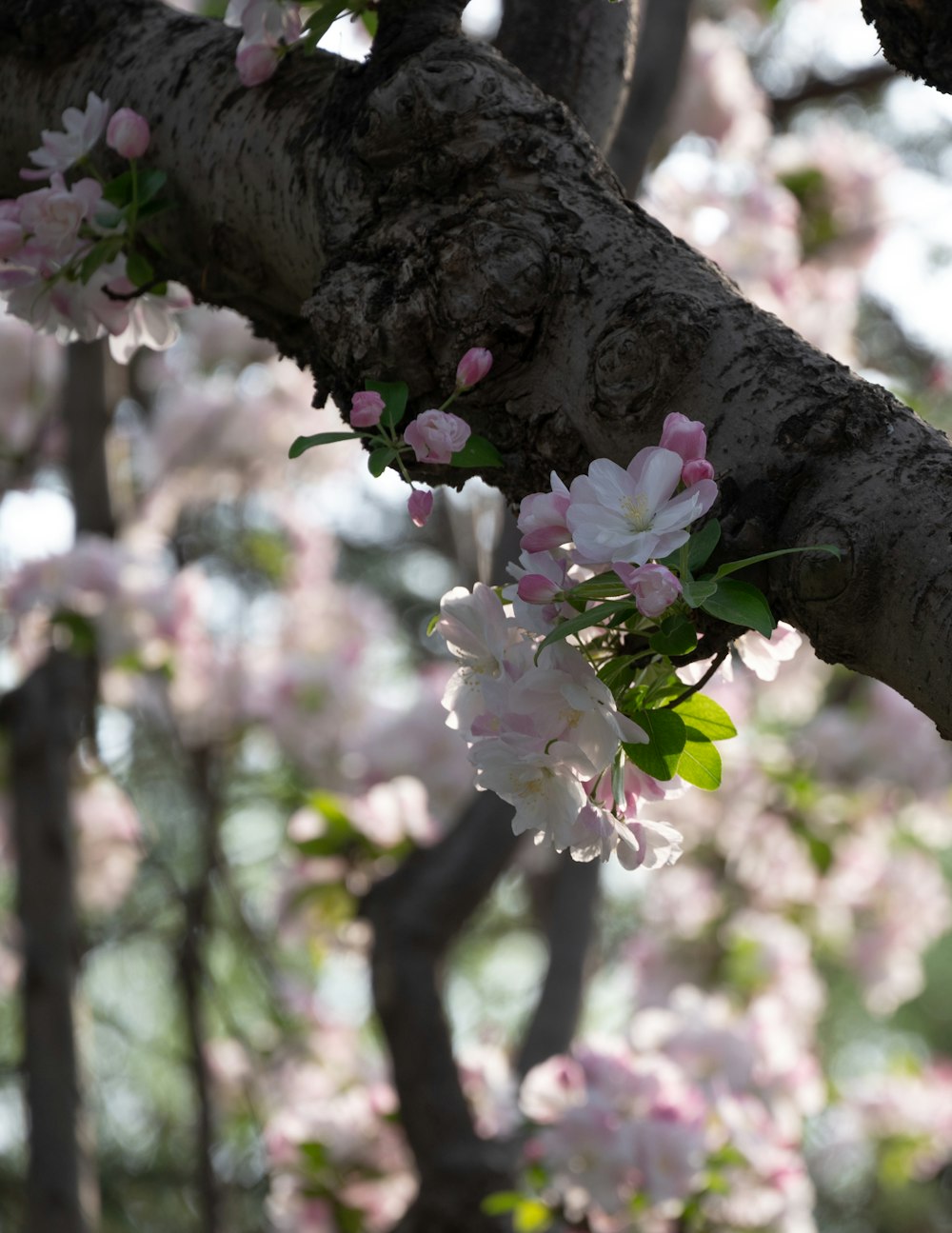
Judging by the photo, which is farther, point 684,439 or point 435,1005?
point 435,1005

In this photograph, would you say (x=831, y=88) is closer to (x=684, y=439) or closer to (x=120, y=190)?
(x=120, y=190)

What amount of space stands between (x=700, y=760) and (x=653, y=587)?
131 mm

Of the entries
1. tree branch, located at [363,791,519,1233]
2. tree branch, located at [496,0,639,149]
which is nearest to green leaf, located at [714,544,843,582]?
tree branch, located at [496,0,639,149]

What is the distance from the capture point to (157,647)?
2.63 m

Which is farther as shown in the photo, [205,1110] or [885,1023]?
[885,1023]

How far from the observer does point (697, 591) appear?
52 centimetres

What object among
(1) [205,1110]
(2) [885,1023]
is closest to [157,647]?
(1) [205,1110]

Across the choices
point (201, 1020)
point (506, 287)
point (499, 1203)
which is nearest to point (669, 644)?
point (506, 287)

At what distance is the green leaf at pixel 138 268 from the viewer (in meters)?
0.88

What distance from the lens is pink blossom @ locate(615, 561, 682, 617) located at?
19.9 inches

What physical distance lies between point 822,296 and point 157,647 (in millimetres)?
1665

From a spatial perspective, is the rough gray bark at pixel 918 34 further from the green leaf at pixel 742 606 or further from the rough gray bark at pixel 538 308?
the green leaf at pixel 742 606

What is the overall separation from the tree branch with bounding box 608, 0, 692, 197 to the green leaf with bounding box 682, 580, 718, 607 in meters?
1.29

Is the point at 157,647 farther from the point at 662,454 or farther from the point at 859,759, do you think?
the point at 662,454
